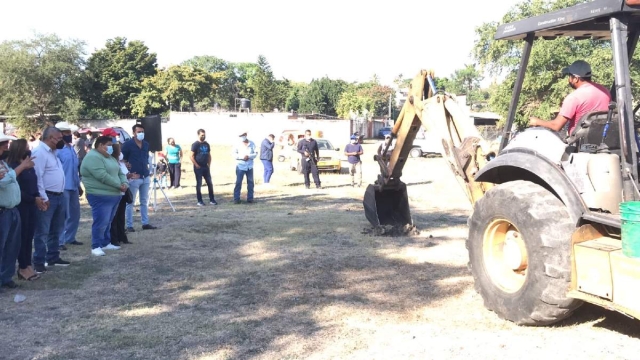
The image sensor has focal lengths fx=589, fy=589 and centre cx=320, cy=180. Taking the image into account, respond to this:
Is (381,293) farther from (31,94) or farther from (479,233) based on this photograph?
(31,94)

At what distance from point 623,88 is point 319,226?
6927 mm

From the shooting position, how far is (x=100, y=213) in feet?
28.0

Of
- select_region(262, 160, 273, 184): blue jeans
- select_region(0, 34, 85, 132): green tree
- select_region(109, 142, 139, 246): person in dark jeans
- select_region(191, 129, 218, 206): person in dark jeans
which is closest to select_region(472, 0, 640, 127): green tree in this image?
select_region(262, 160, 273, 184): blue jeans

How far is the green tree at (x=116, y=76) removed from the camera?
198 ft

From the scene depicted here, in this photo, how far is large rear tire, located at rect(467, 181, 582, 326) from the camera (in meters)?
4.65

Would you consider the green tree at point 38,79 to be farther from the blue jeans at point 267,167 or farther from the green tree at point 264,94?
the blue jeans at point 267,167

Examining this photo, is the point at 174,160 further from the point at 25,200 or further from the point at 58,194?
the point at 25,200

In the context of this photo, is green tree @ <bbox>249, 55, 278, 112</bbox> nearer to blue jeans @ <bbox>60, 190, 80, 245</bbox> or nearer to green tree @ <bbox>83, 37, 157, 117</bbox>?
green tree @ <bbox>83, 37, 157, 117</bbox>

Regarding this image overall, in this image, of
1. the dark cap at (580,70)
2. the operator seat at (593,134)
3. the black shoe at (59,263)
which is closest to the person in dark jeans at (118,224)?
the black shoe at (59,263)

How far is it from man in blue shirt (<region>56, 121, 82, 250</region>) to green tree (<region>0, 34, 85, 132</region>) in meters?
48.1

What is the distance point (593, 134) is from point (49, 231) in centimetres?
669

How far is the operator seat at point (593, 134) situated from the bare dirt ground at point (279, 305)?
1.51m

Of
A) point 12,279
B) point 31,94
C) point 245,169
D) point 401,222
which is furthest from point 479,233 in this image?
point 31,94

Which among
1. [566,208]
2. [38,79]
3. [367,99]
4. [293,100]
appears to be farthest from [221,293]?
[293,100]
